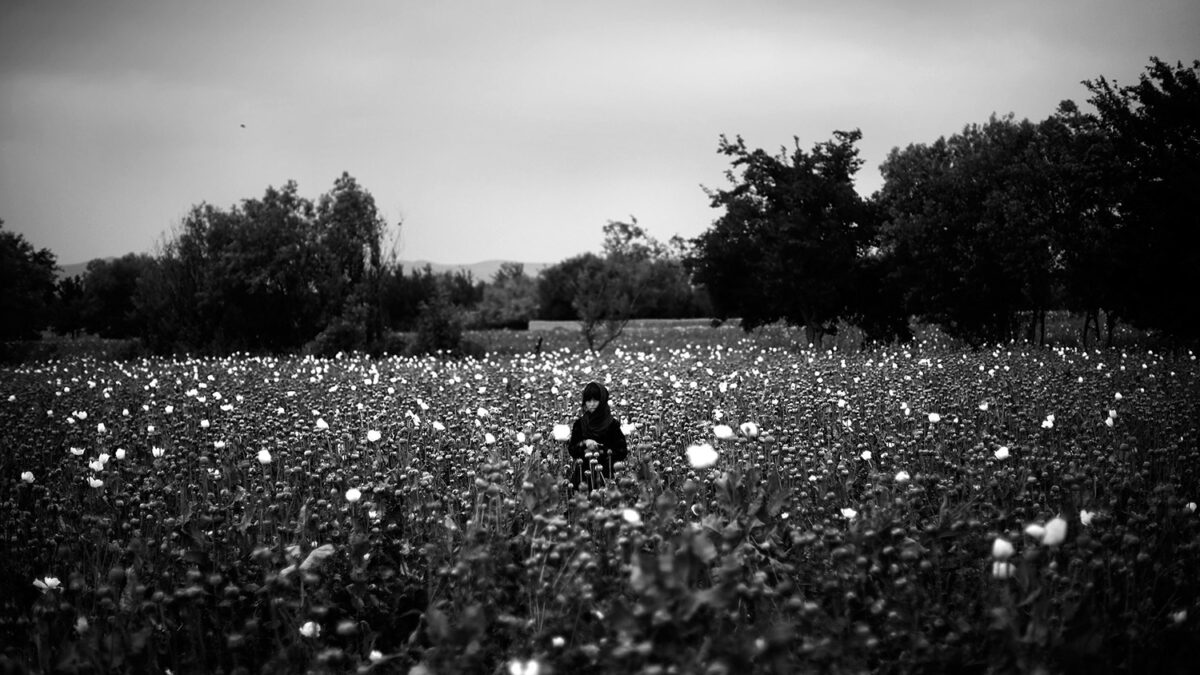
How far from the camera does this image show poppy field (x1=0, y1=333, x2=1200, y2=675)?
2.62 meters

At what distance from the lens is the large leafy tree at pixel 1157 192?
15.2 metres

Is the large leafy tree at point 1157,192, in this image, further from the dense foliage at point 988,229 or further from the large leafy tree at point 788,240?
the large leafy tree at point 788,240

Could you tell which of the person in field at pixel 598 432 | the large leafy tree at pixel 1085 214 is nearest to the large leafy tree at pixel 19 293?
the person in field at pixel 598 432

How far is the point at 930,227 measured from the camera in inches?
812

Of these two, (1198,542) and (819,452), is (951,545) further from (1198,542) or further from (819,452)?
(819,452)

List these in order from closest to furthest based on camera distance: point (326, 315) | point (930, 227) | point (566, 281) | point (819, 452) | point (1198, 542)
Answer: point (1198, 542) < point (819, 452) < point (930, 227) < point (326, 315) < point (566, 281)

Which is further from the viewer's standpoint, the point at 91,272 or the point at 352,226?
the point at 91,272

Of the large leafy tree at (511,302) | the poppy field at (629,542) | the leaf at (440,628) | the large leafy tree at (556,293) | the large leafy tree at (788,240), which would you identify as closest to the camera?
the leaf at (440,628)

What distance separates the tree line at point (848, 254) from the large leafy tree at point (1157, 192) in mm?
38

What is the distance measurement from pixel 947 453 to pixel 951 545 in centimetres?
225

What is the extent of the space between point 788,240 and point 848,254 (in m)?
2.10

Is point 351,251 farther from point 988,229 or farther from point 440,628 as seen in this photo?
point 440,628

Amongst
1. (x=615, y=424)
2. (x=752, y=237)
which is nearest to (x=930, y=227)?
(x=752, y=237)

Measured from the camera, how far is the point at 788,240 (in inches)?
891
